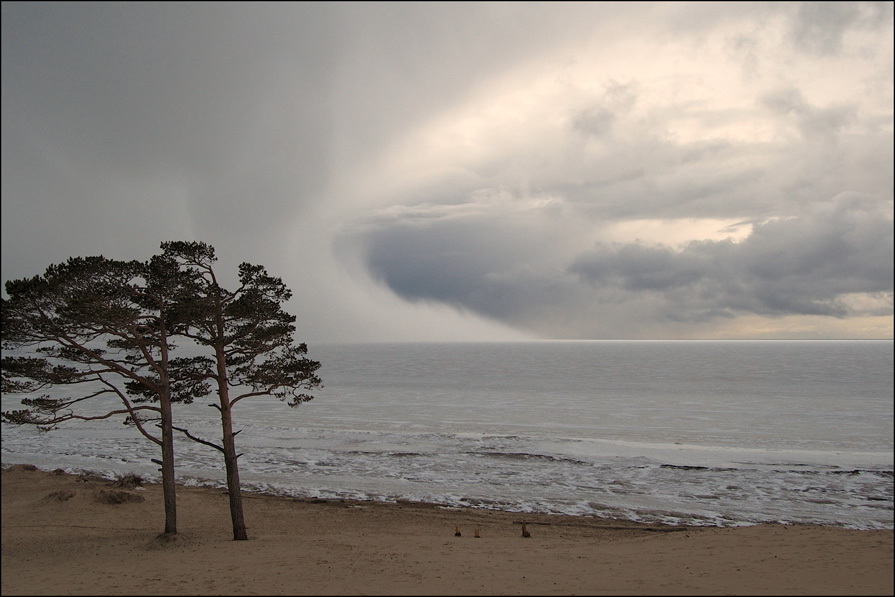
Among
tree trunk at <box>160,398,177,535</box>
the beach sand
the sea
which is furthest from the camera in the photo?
the sea

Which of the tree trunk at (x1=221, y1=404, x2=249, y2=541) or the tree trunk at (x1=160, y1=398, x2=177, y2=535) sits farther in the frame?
the tree trunk at (x1=221, y1=404, x2=249, y2=541)

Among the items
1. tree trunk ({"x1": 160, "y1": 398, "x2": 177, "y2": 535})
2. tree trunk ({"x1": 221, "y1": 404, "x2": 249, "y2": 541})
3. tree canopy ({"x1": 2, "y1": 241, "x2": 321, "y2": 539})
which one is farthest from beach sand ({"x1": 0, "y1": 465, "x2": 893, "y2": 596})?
tree canopy ({"x1": 2, "y1": 241, "x2": 321, "y2": 539})

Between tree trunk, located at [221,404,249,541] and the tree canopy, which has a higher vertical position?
the tree canopy

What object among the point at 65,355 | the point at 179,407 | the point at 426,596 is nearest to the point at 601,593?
the point at 426,596

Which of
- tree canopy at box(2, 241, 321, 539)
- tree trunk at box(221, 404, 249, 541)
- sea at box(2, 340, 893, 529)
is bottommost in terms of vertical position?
sea at box(2, 340, 893, 529)

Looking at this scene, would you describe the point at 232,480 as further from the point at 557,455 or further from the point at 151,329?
the point at 557,455

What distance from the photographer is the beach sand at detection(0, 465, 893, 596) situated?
1312 centimetres

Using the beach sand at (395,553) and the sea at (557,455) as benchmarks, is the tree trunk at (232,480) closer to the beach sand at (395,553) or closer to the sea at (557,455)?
the beach sand at (395,553)

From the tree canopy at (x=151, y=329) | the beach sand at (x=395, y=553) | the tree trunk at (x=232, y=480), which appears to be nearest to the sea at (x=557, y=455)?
the beach sand at (x=395, y=553)

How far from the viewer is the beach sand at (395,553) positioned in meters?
13.1

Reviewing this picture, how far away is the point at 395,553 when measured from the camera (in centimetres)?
1748

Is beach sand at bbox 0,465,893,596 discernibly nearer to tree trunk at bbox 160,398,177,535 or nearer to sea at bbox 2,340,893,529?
tree trunk at bbox 160,398,177,535

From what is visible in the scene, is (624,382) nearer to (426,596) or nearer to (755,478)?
(755,478)

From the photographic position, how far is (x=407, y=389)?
97000mm
